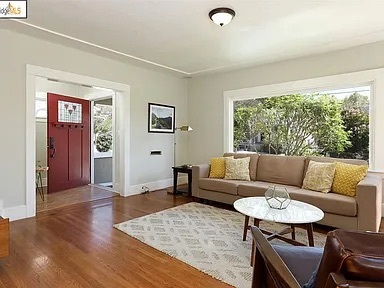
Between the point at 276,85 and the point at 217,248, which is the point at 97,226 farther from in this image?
the point at 276,85

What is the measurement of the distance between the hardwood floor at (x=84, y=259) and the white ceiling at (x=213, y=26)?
2.52 meters

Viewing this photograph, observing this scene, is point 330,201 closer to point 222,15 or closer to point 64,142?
point 222,15

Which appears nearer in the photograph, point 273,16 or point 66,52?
point 273,16

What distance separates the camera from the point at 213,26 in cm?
318

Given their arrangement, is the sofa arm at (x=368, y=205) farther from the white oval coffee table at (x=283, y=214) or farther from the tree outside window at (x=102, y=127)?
the tree outside window at (x=102, y=127)

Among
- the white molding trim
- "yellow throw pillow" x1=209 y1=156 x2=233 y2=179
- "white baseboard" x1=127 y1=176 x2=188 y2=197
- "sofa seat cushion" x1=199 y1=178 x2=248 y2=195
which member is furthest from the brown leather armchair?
"white baseboard" x1=127 y1=176 x2=188 y2=197

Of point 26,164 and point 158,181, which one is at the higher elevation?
point 26,164

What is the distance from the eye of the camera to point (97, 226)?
317 centimetres

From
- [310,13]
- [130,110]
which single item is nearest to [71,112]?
[130,110]

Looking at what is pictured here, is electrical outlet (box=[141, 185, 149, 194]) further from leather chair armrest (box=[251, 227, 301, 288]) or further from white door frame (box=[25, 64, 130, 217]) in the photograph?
leather chair armrest (box=[251, 227, 301, 288])

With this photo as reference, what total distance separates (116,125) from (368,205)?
4.39m

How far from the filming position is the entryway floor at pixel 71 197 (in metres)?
4.15

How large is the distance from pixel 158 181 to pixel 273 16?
12.7ft

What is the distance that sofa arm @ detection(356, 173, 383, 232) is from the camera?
8.98 ft
